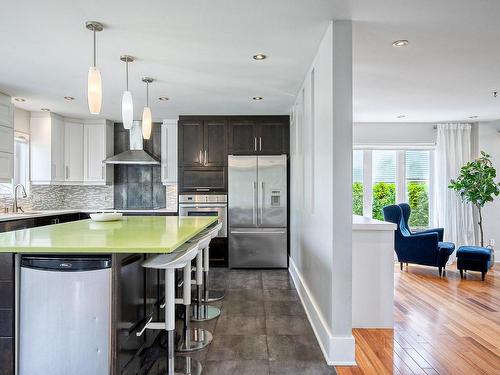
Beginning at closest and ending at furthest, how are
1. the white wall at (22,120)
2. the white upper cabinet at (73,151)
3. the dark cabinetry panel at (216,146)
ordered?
the white wall at (22,120) → the dark cabinetry panel at (216,146) → the white upper cabinet at (73,151)

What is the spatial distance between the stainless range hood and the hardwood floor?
4049 mm

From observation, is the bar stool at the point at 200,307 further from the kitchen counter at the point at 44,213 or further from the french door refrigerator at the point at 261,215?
the kitchen counter at the point at 44,213

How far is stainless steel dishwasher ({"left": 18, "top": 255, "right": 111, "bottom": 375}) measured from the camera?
1.78 metres

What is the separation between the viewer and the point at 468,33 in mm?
2635

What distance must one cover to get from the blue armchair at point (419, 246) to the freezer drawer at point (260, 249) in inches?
65.1

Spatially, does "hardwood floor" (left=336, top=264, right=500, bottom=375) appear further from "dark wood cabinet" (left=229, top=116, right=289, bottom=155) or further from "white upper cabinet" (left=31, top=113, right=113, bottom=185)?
"white upper cabinet" (left=31, top=113, right=113, bottom=185)

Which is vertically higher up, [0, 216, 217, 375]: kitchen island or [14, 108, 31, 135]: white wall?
[14, 108, 31, 135]: white wall

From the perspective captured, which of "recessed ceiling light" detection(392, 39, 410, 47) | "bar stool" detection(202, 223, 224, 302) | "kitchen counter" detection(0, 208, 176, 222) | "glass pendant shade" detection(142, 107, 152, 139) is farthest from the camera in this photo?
"kitchen counter" detection(0, 208, 176, 222)

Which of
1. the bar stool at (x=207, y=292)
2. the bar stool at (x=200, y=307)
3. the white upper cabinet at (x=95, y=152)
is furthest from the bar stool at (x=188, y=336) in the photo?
the white upper cabinet at (x=95, y=152)

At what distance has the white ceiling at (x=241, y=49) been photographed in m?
2.28

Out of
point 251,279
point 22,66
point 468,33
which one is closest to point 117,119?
point 22,66

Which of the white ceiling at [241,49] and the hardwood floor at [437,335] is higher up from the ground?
the white ceiling at [241,49]

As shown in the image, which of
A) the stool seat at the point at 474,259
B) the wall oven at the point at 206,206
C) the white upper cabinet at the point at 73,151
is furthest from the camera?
the white upper cabinet at the point at 73,151

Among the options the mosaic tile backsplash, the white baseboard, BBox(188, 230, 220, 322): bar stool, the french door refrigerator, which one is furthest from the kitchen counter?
the white baseboard
